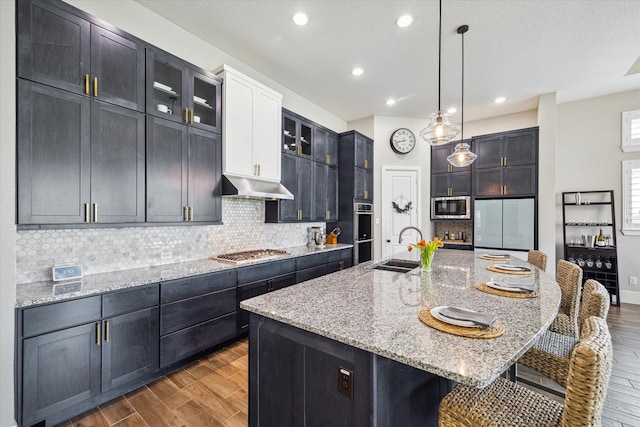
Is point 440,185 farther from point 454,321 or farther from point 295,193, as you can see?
point 454,321

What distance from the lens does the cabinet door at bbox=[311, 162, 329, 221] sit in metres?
4.46

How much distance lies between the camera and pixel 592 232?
4.64 m

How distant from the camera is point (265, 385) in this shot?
145cm

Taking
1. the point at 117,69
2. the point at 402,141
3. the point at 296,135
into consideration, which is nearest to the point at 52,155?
the point at 117,69

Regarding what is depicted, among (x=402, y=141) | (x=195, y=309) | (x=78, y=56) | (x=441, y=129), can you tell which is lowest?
(x=195, y=309)

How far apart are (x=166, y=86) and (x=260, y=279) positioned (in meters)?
2.13

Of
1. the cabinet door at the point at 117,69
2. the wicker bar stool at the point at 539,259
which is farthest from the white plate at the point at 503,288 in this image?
the cabinet door at the point at 117,69

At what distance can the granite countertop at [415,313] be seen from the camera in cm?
95

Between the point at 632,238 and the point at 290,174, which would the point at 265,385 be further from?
the point at 632,238

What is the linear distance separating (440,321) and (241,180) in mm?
2525

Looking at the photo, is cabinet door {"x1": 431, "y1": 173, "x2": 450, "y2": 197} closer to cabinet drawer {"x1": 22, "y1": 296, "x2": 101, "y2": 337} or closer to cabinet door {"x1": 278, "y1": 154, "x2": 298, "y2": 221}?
cabinet door {"x1": 278, "y1": 154, "x2": 298, "y2": 221}

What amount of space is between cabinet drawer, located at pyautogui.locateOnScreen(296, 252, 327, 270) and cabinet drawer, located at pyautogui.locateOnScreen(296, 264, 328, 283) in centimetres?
5

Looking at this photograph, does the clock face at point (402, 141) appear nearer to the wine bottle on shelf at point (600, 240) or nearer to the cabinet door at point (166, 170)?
the wine bottle on shelf at point (600, 240)

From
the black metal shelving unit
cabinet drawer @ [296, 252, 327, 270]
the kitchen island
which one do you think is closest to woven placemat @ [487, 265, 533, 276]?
the kitchen island
